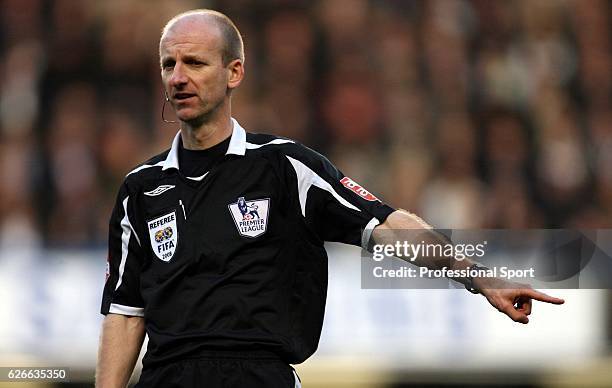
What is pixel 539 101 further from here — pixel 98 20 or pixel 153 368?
pixel 153 368

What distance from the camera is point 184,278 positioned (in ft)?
12.1

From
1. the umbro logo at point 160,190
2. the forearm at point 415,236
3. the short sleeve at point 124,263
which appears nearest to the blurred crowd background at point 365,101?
the short sleeve at point 124,263

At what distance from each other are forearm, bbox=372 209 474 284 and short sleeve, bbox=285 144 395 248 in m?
0.03

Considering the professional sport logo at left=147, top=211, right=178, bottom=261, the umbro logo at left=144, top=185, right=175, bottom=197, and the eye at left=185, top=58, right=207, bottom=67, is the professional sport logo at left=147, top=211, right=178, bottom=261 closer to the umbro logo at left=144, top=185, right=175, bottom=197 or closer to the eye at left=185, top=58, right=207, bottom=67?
the umbro logo at left=144, top=185, right=175, bottom=197

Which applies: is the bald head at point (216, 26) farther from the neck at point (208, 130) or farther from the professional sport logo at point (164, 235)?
the professional sport logo at point (164, 235)

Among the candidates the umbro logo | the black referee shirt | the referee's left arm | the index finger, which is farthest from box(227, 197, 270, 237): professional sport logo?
the index finger

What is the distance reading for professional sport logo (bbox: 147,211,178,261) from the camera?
3748mm

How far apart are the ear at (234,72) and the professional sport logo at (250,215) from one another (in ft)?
1.29

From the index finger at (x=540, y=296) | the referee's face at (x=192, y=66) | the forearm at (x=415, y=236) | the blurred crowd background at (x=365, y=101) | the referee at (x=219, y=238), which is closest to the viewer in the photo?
the index finger at (x=540, y=296)

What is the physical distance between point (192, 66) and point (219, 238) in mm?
553

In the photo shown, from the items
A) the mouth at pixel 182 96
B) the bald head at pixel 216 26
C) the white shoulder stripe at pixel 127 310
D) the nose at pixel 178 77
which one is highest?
the bald head at pixel 216 26

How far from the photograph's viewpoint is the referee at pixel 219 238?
3641 millimetres

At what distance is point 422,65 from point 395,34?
367 mm

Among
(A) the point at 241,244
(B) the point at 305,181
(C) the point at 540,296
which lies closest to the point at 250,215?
(A) the point at 241,244
